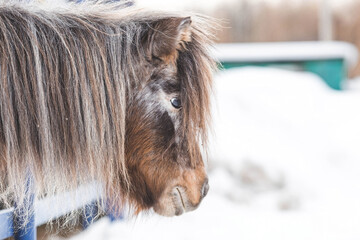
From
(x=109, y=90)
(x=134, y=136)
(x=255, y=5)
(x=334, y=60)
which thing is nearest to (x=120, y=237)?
(x=134, y=136)

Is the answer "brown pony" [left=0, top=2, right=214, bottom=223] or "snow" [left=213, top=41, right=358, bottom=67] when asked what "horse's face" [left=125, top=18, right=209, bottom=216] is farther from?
"snow" [left=213, top=41, right=358, bottom=67]

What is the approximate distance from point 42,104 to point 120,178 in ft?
1.16

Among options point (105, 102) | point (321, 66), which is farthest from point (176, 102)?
point (321, 66)

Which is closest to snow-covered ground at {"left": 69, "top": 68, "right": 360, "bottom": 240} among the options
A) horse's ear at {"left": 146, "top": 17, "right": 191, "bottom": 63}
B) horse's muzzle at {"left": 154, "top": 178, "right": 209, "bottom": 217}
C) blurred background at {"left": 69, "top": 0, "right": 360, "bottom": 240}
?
blurred background at {"left": 69, "top": 0, "right": 360, "bottom": 240}

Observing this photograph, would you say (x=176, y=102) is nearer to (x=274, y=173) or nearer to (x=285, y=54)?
(x=274, y=173)

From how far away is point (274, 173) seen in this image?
2920mm

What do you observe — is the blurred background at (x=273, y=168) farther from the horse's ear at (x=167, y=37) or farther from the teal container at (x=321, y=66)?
the teal container at (x=321, y=66)

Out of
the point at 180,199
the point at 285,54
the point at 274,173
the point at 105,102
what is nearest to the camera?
the point at 105,102

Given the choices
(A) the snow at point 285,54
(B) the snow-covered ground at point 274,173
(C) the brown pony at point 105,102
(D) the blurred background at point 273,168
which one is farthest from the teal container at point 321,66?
(C) the brown pony at point 105,102

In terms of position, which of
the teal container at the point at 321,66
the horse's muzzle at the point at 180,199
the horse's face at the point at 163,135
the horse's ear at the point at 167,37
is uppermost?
the horse's ear at the point at 167,37

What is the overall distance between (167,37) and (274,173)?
1972mm

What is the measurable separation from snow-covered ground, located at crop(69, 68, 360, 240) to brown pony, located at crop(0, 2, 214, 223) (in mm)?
350

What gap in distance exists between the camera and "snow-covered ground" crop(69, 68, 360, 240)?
2182mm

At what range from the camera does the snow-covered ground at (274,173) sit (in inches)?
85.9
